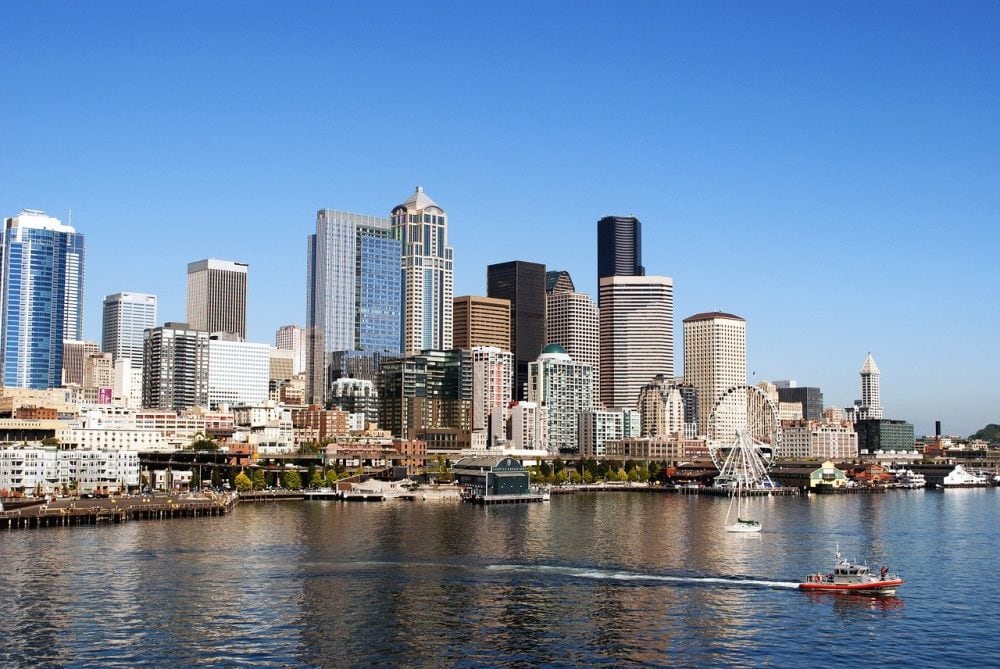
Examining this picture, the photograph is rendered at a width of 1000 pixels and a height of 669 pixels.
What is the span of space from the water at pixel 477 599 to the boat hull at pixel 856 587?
1279 millimetres

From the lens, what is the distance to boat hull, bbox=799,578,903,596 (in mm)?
90125

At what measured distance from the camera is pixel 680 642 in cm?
7262

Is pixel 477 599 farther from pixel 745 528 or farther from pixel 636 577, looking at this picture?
pixel 745 528

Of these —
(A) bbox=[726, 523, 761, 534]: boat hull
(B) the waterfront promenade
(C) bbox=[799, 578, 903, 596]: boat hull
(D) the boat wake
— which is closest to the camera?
(C) bbox=[799, 578, 903, 596]: boat hull

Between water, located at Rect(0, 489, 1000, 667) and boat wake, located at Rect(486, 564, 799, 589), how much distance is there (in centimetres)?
26

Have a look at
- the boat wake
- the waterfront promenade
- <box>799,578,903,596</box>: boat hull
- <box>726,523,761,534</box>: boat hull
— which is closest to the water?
the boat wake

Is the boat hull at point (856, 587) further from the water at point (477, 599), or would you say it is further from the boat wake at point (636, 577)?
the boat wake at point (636, 577)

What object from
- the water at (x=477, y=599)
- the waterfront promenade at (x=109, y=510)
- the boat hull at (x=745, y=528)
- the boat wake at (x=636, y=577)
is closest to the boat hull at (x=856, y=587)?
the water at (x=477, y=599)

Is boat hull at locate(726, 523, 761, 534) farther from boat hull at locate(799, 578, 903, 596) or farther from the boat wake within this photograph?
boat hull at locate(799, 578, 903, 596)

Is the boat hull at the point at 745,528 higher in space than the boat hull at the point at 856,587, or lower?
higher

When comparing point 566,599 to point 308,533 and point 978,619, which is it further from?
point 308,533

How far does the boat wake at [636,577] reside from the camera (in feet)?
304

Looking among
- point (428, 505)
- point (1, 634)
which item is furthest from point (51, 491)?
point (1, 634)

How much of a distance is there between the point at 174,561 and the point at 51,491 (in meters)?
85.8
